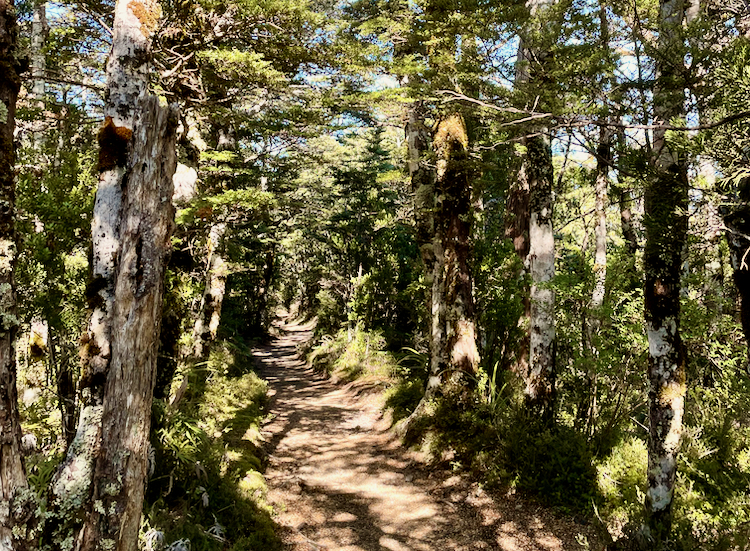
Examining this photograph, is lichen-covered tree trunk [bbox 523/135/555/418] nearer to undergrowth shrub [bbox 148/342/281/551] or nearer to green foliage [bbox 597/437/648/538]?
green foliage [bbox 597/437/648/538]

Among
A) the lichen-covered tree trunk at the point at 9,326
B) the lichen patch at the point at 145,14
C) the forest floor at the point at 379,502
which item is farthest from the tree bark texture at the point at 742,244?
the lichen patch at the point at 145,14

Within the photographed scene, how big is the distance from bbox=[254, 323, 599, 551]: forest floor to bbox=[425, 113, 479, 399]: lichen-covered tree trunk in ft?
5.74

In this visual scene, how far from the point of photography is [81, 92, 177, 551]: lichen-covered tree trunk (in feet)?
9.91

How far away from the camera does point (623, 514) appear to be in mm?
5289

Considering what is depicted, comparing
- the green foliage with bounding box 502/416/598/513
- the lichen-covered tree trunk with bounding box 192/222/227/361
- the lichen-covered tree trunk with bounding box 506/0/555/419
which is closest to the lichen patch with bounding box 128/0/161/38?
the lichen-covered tree trunk with bounding box 506/0/555/419

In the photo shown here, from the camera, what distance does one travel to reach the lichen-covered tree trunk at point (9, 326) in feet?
7.01

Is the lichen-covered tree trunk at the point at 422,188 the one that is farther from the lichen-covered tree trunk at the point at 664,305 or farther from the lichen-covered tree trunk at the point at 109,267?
the lichen-covered tree trunk at the point at 109,267

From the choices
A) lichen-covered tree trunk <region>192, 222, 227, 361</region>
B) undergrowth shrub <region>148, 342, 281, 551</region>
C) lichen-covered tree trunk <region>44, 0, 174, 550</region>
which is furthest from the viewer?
lichen-covered tree trunk <region>192, 222, 227, 361</region>

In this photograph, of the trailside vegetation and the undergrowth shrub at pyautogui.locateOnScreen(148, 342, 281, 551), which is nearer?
the trailside vegetation

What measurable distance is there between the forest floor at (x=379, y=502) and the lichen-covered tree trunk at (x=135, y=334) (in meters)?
2.79

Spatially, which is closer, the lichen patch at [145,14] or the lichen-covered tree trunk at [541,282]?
the lichen patch at [145,14]

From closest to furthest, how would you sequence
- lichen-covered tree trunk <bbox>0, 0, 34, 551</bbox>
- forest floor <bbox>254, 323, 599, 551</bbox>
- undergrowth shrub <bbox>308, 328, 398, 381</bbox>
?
lichen-covered tree trunk <bbox>0, 0, 34, 551</bbox>, forest floor <bbox>254, 323, 599, 551</bbox>, undergrowth shrub <bbox>308, 328, 398, 381</bbox>

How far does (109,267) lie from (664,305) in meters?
4.96

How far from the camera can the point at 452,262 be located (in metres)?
8.40
